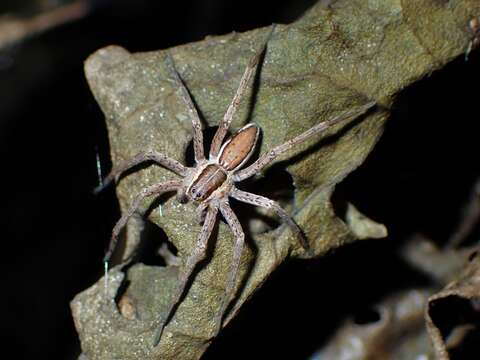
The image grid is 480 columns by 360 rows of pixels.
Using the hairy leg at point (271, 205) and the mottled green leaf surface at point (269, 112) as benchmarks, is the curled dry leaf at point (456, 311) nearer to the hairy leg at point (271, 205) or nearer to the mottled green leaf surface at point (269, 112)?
the mottled green leaf surface at point (269, 112)

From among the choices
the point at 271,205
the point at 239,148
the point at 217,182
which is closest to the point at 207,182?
the point at 217,182

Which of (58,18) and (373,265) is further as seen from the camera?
(58,18)

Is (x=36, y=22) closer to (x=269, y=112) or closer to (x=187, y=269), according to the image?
(x=269, y=112)

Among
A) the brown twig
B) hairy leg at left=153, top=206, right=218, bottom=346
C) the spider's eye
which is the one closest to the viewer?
hairy leg at left=153, top=206, right=218, bottom=346

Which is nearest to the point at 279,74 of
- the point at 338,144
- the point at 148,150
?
the point at 338,144

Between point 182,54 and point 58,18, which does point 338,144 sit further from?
point 58,18

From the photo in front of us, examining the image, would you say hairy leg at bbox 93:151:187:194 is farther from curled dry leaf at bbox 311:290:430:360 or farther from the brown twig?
the brown twig

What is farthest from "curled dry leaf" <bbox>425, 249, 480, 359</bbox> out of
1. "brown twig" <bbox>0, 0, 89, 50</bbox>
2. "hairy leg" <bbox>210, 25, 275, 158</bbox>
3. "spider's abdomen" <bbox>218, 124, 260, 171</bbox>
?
"brown twig" <bbox>0, 0, 89, 50</bbox>

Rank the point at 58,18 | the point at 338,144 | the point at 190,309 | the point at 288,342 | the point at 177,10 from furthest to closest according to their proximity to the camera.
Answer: the point at 177,10
the point at 58,18
the point at 288,342
the point at 338,144
the point at 190,309
